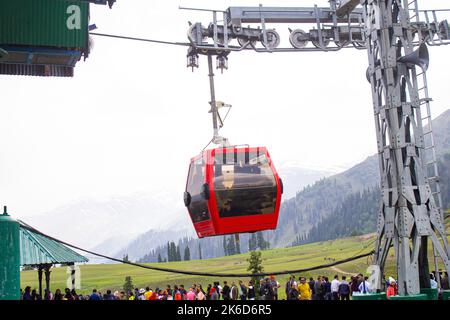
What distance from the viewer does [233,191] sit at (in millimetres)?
15625

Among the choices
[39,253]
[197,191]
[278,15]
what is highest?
[278,15]

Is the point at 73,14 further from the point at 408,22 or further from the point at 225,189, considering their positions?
the point at 408,22

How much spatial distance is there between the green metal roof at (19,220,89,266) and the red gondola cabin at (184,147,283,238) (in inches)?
280

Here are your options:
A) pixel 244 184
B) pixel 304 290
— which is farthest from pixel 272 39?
pixel 304 290

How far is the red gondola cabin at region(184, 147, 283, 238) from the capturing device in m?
15.4

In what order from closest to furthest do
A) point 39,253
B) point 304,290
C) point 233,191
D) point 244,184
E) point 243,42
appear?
point 233,191 → point 244,184 → point 304,290 → point 243,42 → point 39,253

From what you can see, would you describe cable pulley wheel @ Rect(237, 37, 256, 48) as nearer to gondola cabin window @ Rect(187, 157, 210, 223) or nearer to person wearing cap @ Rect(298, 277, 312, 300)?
gondola cabin window @ Rect(187, 157, 210, 223)

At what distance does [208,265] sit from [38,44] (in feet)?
383

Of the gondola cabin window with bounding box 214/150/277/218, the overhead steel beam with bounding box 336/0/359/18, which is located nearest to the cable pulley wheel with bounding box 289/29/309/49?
the overhead steel beam with bounding box 336/0/359/18

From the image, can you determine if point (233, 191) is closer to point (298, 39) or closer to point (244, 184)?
point (244, 184)

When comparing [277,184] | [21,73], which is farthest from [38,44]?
[277,184]

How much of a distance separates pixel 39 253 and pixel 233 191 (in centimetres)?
922

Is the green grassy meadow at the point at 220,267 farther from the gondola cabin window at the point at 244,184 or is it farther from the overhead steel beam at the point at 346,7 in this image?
the gondola cabin window at the point at 244,184
